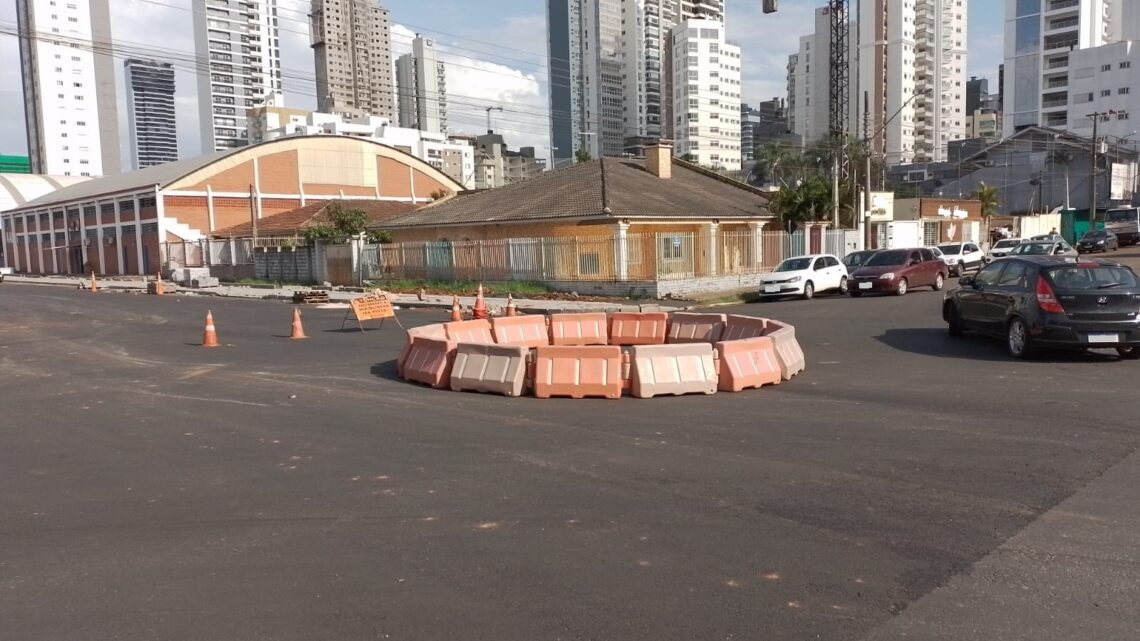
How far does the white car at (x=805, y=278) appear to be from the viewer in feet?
86.9

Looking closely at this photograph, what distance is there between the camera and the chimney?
40.5 metres

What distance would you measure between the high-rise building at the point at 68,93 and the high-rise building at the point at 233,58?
18.5 meters

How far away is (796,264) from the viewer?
27.3m

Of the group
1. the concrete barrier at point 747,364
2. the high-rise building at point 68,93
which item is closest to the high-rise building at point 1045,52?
the concrete barrier at point 747,364

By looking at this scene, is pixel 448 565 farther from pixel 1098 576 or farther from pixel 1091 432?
Answer: pixel 1091 432

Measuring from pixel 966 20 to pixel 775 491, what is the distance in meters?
154

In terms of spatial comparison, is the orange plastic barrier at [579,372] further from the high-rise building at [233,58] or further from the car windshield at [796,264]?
the high-rise building at [233,58]

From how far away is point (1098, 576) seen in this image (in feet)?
15.0

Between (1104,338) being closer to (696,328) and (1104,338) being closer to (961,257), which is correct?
(696,328)

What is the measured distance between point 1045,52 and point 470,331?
110 m

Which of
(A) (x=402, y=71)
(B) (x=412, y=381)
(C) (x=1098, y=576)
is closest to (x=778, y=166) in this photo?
(B) (x=412, y=381)

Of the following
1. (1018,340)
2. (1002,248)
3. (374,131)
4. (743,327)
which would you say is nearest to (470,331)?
(743,327)

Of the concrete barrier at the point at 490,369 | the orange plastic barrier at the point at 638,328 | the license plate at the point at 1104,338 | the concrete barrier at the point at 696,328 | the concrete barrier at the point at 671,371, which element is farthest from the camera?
the orange plastic barrier at the point at 638,328

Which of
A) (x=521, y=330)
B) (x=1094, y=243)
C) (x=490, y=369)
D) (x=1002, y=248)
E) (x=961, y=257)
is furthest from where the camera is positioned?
(x=1094, y=243)
